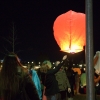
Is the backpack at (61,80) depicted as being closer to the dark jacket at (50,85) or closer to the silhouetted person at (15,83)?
the dark jacket at (50,85)

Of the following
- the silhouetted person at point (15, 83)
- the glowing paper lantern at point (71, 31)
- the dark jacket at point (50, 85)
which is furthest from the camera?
the dark jacket at point (50, 85)

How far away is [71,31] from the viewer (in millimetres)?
8719

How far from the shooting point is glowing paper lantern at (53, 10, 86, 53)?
866 cm

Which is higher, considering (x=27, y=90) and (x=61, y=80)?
(x=27, y=90)

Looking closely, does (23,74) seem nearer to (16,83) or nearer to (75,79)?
(16,83)

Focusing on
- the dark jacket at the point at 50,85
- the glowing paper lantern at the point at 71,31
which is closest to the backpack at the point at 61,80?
the dark jacket at the point at 50,85

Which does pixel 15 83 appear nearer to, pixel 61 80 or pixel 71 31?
pixel 71 31

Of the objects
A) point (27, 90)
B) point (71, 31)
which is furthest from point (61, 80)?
point (27, 90)

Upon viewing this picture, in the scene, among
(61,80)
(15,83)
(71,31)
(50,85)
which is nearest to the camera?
(15,83)

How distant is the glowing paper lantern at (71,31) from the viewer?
8656 millimetres

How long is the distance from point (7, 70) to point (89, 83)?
4.07ft

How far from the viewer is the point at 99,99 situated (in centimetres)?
1461

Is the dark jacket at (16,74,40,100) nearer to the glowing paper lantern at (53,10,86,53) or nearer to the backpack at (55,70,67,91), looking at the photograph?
the glowing paper lantern at (53,10,86,53)

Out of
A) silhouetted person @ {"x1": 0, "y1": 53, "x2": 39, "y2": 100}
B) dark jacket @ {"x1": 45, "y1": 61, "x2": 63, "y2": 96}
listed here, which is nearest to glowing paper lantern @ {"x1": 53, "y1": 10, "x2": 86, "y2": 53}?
dark jacket @ {"x1": 45, "y1": 61, "x2": 63, "y2": 96}
